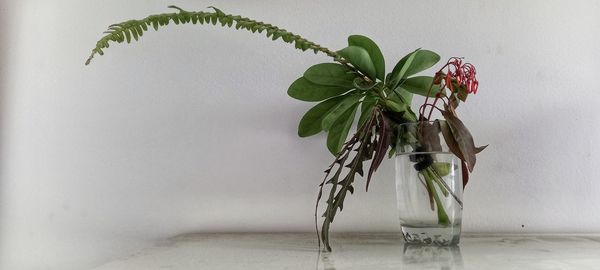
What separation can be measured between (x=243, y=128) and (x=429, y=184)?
0.44 m

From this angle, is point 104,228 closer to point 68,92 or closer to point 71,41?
point 68,92

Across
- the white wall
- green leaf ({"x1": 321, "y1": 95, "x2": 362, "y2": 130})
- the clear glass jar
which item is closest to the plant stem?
the clear glass jar

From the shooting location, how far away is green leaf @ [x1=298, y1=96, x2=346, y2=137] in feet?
2.85

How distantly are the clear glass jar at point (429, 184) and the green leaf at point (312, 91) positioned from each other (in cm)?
16

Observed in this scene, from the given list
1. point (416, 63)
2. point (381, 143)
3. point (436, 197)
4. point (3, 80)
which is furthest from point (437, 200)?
point (3, 80)

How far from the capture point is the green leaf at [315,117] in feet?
2.85

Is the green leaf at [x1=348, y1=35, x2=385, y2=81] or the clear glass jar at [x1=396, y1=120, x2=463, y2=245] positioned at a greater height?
the green leaf at [x1=348, y1=35, x2=385, y2=81]

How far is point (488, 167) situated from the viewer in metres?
0.99

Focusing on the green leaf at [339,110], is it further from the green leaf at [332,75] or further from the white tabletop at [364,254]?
the white tabletop at [364,254]

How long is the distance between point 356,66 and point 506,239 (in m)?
0.42

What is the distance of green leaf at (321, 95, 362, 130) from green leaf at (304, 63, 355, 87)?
0.09ft

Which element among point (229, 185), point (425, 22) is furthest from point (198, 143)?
point (425, 22)

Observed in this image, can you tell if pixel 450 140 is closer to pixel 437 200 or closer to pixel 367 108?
pixel 437 200

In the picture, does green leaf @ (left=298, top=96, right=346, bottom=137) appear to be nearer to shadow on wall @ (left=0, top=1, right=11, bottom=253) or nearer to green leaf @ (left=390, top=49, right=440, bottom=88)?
green leaf @ (left=390, top=49, right=440, bottom=88)
